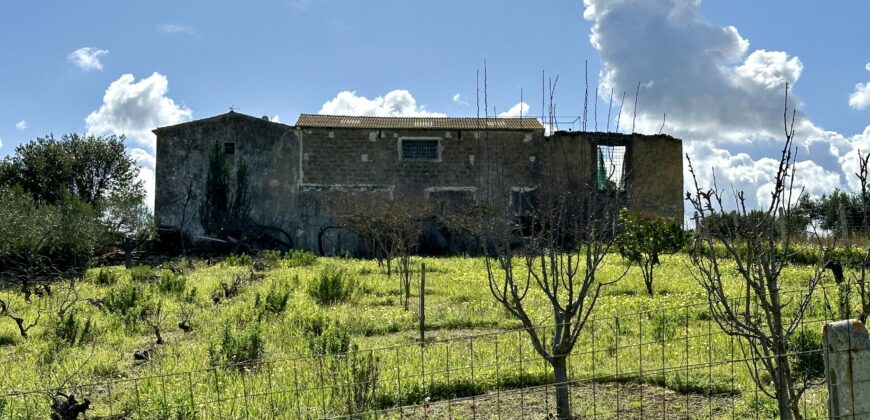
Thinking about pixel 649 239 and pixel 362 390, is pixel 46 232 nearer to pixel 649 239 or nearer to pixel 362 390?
pixel 649 239

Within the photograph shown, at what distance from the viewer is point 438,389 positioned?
21.4 ft

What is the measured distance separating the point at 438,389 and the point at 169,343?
389 cm

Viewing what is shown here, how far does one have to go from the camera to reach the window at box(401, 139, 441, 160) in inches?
1040

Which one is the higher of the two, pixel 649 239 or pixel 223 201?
pixel 223 201

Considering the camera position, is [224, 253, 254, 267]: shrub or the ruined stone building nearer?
[224, 253, 254, 267]: shrub

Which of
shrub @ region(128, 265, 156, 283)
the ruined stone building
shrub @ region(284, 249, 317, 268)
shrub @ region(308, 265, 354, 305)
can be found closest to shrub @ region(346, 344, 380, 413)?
shrub @ region(308, 265, 354, 305)

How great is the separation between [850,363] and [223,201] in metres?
24.1

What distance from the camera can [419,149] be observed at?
26516mm

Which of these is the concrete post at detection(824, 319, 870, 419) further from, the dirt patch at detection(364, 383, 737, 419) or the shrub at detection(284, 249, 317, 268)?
the shrub at detection(284, 249, 317, 268)

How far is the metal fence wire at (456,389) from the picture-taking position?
580 cm

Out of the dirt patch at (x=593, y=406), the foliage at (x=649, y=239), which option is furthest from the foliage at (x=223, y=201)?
the dirt patch at (x=593, y=406)

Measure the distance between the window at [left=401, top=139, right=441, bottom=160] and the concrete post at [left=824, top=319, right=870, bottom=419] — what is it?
22912 mm

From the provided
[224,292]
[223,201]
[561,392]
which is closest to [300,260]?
[224,292]

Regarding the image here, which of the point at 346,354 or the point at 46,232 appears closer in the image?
the point at 346,354
